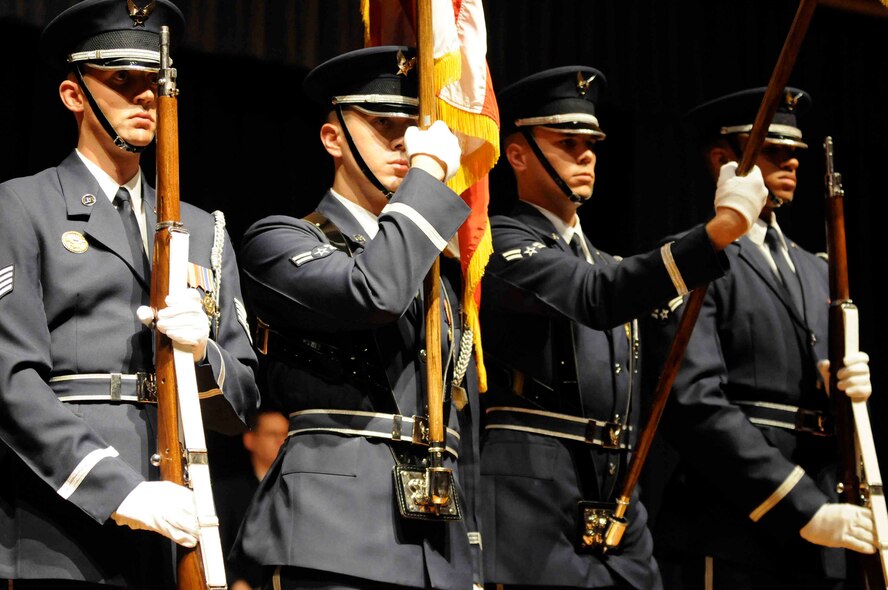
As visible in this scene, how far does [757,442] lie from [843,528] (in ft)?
1.05

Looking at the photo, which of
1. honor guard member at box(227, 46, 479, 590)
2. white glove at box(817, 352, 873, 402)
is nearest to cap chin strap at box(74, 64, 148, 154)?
honor guard member at box(227, 46, 479, 590)

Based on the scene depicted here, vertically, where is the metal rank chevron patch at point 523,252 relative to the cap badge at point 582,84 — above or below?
→ below

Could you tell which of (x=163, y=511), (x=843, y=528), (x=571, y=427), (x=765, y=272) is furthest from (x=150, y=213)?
(x=843, y=528)

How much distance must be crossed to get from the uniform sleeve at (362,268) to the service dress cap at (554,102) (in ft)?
3.89

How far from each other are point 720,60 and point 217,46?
2223 millimetres

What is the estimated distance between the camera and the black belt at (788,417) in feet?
13.3

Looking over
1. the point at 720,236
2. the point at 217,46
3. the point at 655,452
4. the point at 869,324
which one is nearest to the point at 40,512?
the point at 720,236

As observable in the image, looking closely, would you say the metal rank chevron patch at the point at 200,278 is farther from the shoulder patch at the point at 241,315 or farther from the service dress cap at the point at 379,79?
the service dress cap at the point at 379,79

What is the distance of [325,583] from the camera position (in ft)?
9.64

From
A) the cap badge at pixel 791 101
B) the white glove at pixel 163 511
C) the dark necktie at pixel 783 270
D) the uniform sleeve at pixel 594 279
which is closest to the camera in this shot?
the white glove at pixel 163 511

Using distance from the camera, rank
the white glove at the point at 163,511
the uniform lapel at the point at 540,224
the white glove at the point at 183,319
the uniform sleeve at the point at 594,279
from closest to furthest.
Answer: the white glove at the point at 163,511 → the white glove at the point at 183,319 → the uniform sleeve at the point at 594,279 → the uniform lapel at the point at 540,224

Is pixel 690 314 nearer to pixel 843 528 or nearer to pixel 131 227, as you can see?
pixel 843 528

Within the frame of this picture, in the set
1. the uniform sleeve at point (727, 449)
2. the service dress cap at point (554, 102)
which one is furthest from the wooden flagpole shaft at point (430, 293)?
the uniform sleeve at point (727, 449)

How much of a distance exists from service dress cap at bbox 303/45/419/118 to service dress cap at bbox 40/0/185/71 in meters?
0.42
